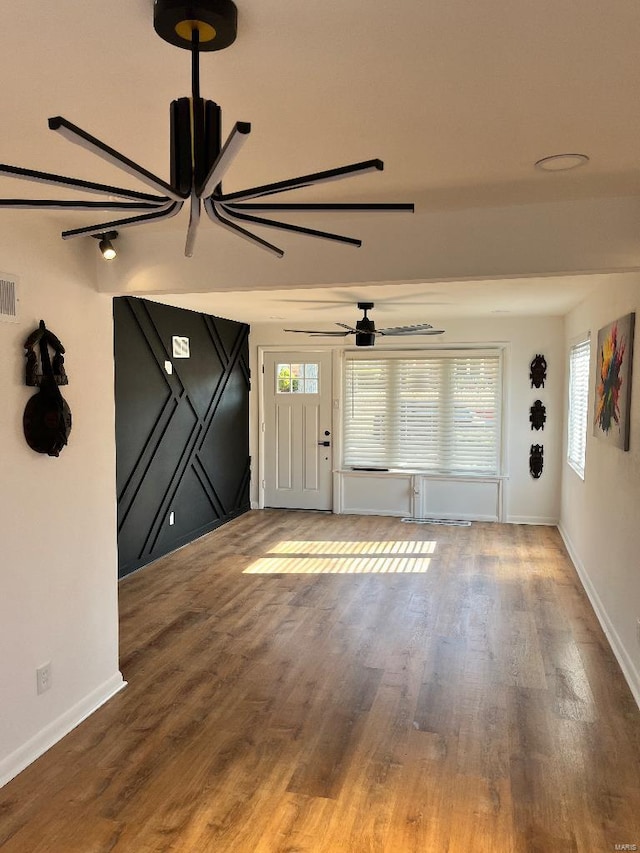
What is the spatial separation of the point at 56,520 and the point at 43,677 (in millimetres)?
707

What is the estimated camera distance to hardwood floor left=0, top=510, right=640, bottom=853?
7.72 feet

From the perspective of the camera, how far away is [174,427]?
20.8ft

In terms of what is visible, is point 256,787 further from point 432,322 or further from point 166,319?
point 432,322

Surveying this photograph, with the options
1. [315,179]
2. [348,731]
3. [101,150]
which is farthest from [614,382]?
[101,150]

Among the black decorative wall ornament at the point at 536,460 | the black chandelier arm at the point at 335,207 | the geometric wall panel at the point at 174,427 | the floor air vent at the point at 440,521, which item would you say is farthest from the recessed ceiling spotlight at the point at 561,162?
the floor air vent at the point at 440,521

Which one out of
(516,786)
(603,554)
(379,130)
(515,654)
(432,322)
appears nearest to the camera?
(379,130)

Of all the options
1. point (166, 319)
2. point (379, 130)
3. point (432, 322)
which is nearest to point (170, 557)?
point (166, 319)

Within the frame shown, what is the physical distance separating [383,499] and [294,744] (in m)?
5.31

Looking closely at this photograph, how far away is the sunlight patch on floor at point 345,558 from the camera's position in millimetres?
5715

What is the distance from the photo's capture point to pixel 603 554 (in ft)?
14.7

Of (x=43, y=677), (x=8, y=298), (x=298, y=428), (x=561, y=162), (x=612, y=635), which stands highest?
(x=561, y=162)

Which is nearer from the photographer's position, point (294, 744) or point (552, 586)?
point (294, 744)

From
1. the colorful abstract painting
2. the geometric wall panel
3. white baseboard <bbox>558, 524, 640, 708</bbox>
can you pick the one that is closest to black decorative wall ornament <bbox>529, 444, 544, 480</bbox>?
white baseboard <bbox>558, 524, 640, 708</bbox>

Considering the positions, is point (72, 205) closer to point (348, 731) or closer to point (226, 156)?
point (226, 156)
